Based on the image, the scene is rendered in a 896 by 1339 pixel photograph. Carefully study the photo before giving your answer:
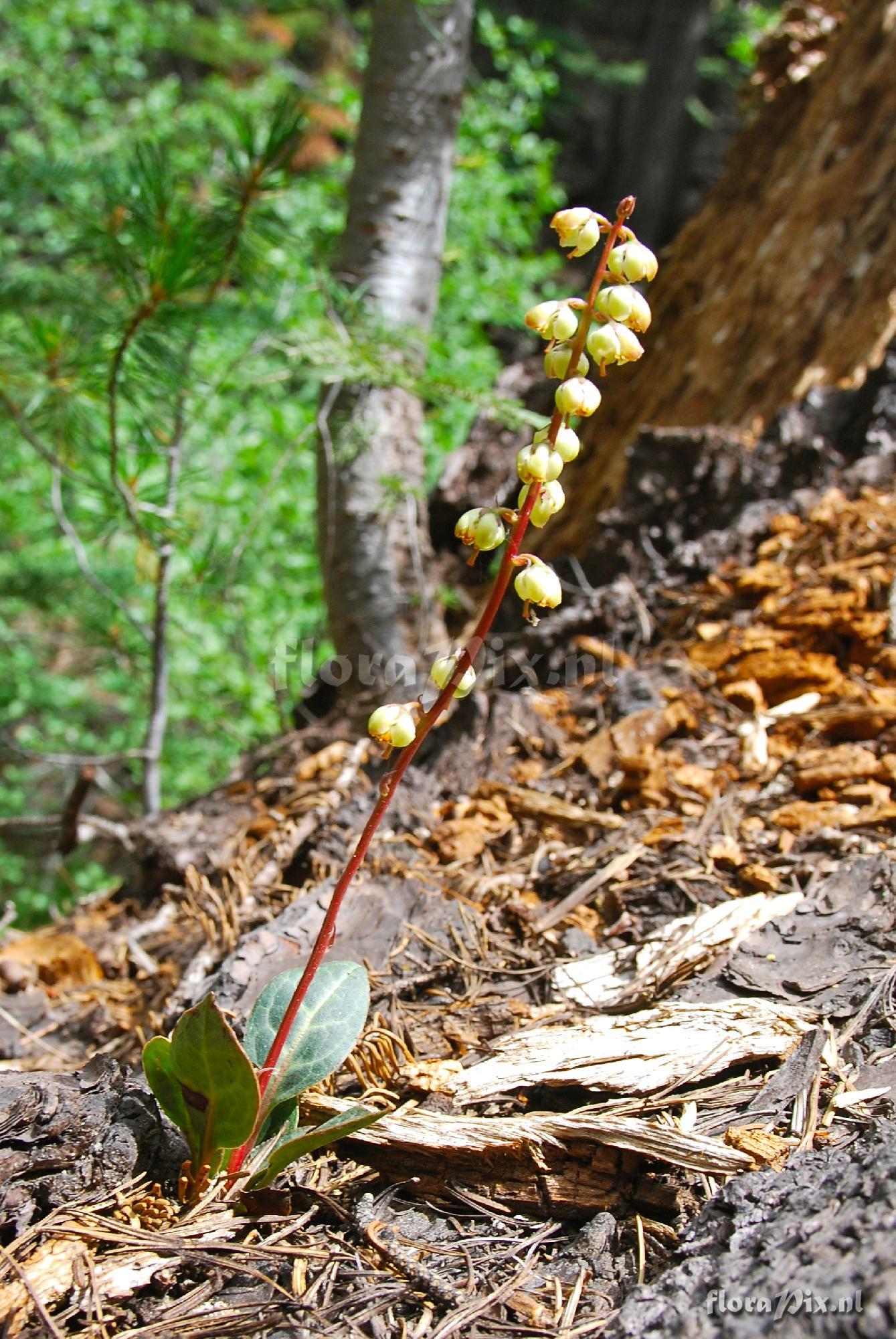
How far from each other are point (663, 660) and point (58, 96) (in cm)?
818

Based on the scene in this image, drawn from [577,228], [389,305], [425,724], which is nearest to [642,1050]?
[425,724]

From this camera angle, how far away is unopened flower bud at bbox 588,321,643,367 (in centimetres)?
129

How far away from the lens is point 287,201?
6504mm

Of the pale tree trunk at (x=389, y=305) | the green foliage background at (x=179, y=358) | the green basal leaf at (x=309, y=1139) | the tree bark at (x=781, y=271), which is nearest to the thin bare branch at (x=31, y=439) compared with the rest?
the green foliage background at (x=179, y=358)

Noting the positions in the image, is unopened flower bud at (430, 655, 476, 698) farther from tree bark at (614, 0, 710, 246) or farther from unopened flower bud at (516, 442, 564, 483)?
tree bark at (614, 0, 710, 246)

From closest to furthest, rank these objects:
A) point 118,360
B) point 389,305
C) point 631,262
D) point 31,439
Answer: point 631,262 → point 118,360 → point 31,439 → point 389,305

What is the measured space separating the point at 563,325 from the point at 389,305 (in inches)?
80.9

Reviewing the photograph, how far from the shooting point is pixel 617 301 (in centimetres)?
128

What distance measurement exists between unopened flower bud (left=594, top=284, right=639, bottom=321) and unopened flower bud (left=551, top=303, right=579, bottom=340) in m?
0.04

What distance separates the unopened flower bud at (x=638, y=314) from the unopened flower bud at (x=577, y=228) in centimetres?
10

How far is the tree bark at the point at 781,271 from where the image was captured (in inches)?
132

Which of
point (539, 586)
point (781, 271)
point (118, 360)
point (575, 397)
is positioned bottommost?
point (539, 586)

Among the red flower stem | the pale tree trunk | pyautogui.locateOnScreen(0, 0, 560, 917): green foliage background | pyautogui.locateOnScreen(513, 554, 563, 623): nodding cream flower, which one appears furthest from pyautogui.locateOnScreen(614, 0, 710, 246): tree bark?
pyautogui.locateOnScreen(513, 554, 563, 623): nodding cream flower

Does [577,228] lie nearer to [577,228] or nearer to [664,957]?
[577,228]
